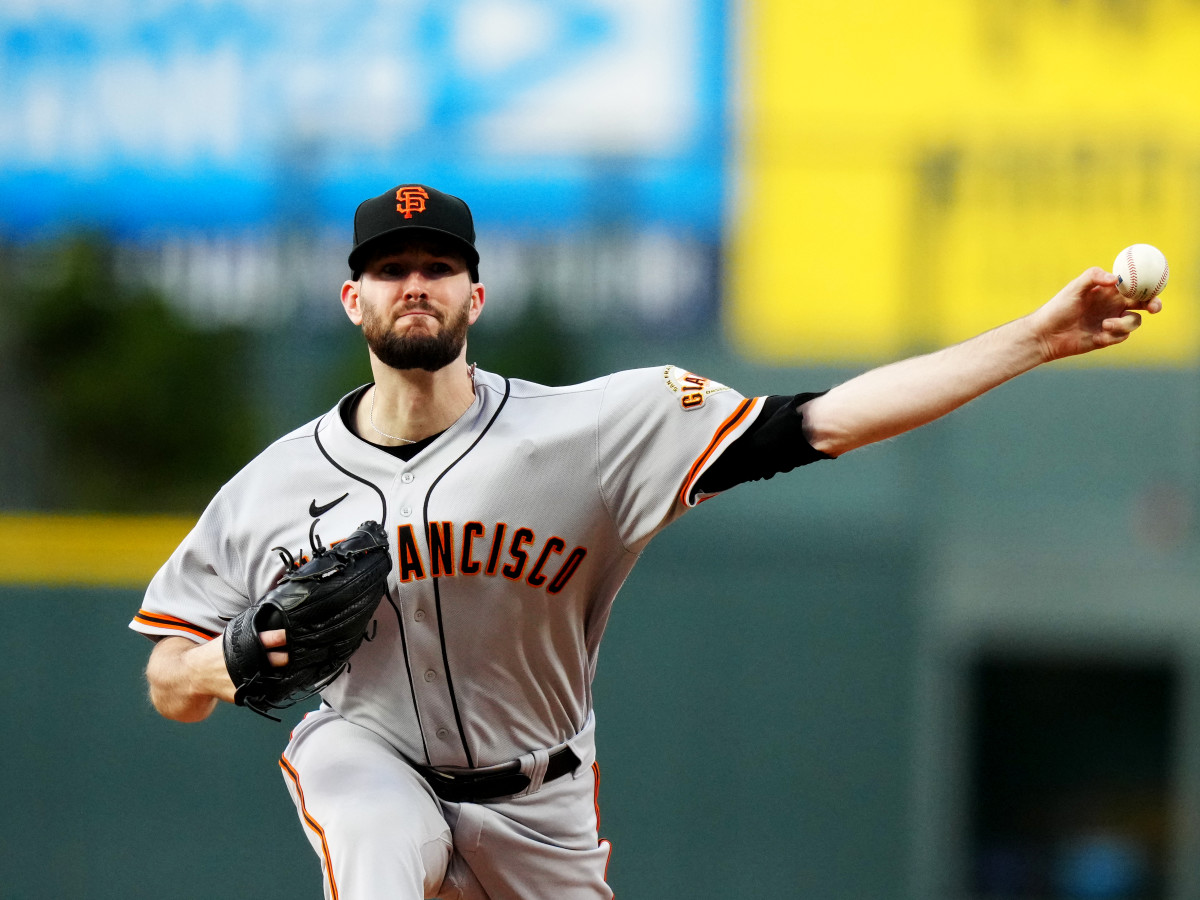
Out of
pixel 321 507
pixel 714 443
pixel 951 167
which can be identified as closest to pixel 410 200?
pixel 321 507

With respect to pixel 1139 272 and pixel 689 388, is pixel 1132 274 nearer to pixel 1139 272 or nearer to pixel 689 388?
pixel 1139 272

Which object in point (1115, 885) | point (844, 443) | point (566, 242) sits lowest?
point (1115, 885)

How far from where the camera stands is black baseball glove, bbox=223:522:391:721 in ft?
9.36

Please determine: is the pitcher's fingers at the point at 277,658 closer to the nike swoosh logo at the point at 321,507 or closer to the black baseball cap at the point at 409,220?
the nike swoosh logo at the point at 321,507

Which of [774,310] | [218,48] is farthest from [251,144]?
[774,310]

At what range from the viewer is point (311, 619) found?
2848 millimetres

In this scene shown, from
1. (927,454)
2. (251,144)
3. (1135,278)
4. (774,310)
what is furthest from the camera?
(251,144)

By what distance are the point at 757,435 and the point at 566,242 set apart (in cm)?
525

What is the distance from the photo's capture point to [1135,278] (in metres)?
2.71

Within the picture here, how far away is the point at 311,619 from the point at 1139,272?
1612 millimetres

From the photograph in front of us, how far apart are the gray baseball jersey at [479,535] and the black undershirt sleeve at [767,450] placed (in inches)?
1.8

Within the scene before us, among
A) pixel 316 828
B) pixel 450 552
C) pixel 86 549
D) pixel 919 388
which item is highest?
pixel 919 388

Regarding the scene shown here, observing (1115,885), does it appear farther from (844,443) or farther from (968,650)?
(844,443)

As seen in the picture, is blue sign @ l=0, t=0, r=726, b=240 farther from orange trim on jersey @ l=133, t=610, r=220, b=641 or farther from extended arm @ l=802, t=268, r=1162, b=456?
extended arm @ l=802, t=268, r=1162, b=456
